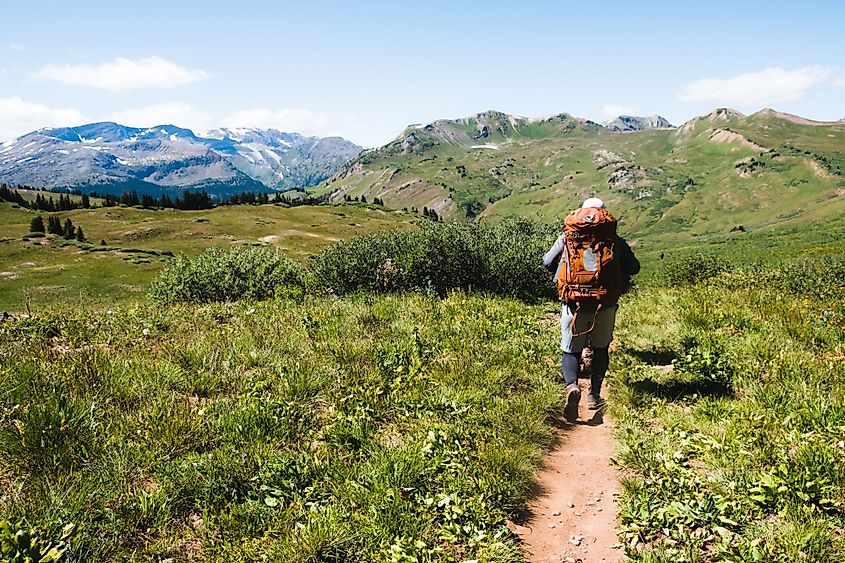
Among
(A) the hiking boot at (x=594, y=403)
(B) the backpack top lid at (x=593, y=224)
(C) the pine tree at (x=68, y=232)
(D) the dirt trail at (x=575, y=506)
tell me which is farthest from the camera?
(C) the pine tree at (x=68, y=232)

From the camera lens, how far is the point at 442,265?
1655 centimetres

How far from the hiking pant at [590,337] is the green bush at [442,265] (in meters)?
8.40

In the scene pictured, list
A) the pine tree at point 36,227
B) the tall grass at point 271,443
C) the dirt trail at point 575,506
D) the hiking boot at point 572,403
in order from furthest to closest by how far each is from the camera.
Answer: the pine tree at point 36,227 → the hiking boot at point 572,403 → the dirt trail at point 575,506 → the tall grass at point 271,443

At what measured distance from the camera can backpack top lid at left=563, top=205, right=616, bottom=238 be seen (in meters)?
6.80

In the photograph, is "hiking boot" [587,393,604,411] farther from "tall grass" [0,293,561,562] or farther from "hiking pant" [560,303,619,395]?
"tall grass" [0,293,561,562]

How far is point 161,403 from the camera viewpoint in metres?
5.79

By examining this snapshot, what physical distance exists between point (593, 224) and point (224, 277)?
1666 cm

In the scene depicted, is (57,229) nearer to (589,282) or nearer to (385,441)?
(385,441)

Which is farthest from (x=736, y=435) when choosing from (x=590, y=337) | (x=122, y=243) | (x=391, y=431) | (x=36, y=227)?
(x=36, y=227)

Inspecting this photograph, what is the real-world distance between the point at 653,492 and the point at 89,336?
960 centimetres

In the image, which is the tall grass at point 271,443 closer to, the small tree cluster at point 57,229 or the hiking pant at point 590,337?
the hiking pant at point 590,337

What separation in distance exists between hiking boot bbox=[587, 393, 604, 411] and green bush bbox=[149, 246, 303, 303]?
13.5 meters

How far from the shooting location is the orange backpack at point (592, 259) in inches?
270

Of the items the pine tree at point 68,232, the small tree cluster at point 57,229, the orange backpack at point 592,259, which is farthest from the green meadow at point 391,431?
the pine tree at point 68,232
